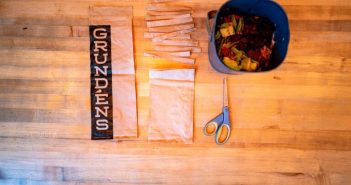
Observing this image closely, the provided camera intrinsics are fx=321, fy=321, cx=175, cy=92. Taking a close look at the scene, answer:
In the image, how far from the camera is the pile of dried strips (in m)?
0.95

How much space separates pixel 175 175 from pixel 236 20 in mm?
492

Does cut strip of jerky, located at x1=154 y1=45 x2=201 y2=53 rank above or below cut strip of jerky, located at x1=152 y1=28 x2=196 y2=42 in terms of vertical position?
below

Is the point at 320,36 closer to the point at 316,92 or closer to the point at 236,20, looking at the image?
the point at 316,92

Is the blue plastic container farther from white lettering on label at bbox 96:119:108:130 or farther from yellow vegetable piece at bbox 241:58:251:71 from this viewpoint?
white lettering on label at bbox 96:119:108:130

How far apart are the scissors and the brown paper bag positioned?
0.74ft

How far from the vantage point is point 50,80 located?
0.97 metres

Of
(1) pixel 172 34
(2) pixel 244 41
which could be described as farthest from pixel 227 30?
(1) pixel 172 34

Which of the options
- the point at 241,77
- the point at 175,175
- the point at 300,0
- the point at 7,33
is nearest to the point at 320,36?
the point at 300,0

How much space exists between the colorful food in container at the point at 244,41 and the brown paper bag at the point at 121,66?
269mm

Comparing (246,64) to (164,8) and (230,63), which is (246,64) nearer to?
(230,63)

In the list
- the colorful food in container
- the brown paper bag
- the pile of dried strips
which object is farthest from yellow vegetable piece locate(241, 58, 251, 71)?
the brown paper bag

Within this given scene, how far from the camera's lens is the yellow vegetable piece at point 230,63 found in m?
0.89

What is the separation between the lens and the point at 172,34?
949 mm

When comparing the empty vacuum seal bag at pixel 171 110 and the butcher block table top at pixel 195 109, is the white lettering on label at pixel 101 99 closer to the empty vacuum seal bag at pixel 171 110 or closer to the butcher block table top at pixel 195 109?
the butcher block table top at pixel 195 109
